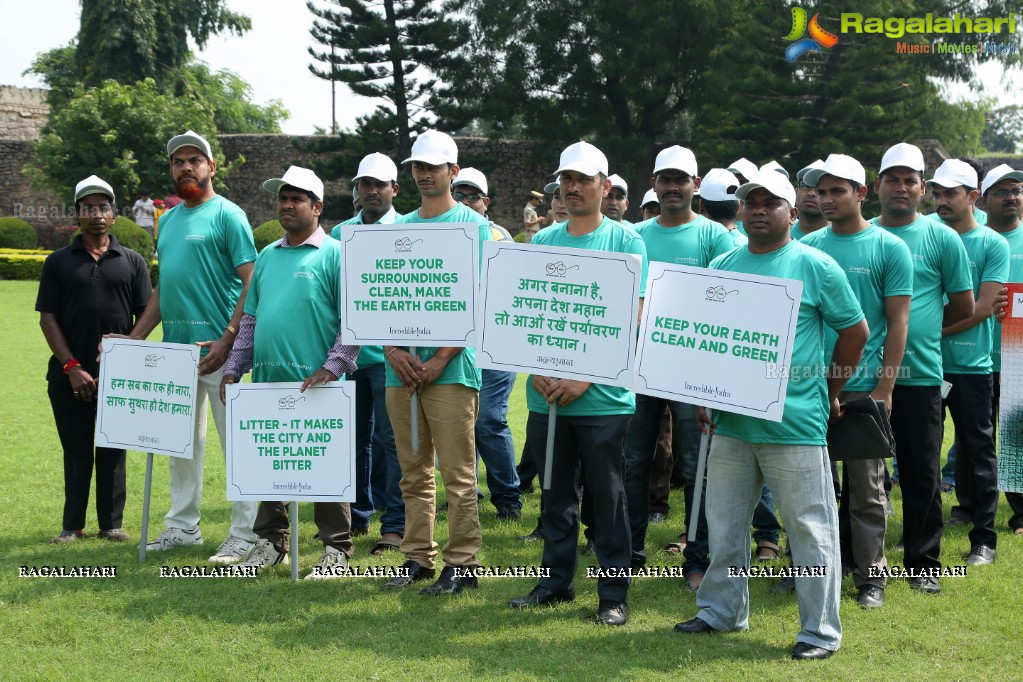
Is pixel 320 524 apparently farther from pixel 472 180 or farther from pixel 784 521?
pixel 472 180

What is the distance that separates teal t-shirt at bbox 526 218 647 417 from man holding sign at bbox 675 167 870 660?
18.6 inches

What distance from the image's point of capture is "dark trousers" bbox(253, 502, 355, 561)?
20.2 ft

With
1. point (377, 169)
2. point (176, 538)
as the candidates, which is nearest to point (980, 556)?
point (377, 169)

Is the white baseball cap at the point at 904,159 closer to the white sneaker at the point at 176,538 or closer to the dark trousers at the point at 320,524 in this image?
the dark trousers at the point at 320,524

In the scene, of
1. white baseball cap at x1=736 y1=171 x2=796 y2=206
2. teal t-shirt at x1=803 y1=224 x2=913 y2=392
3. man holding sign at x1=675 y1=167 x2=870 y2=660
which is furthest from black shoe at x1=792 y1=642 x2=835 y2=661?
white baseball cap at x1=736 y1=171 x2=796 y2=206

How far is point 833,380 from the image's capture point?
508 centimetres

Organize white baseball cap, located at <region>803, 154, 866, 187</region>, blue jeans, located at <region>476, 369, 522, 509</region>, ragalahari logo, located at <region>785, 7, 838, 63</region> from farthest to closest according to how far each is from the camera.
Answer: ragalahari logo, located at <region>785, 7, 838, 63</region> → blue jeans, located at <region>476, 369, 522, 509</region> → white baseball cap, located at <region>803, 154, 866, 187</region>

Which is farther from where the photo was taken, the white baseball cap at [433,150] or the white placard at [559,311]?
the white baseball cap at [433,150]

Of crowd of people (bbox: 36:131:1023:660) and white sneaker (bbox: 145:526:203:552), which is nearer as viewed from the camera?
crowd of people (bbox: 36:131:1023:660)

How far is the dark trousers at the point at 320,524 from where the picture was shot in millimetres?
6160

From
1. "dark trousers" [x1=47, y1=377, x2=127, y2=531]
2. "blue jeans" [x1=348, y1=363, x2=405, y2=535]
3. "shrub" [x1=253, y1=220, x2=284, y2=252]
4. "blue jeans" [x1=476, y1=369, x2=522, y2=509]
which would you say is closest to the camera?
"blue jeans" [x1=348, y1=363, x2=405, y2=535]

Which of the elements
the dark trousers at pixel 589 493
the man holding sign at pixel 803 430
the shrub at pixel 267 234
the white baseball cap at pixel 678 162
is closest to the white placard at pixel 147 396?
the dark trousers at pixel 589 493

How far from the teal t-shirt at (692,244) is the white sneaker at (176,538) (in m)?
3.19

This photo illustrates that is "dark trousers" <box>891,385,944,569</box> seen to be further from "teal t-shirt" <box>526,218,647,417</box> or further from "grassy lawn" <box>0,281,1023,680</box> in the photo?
"teal t-shirt" <box>526,218,647,417</box>
